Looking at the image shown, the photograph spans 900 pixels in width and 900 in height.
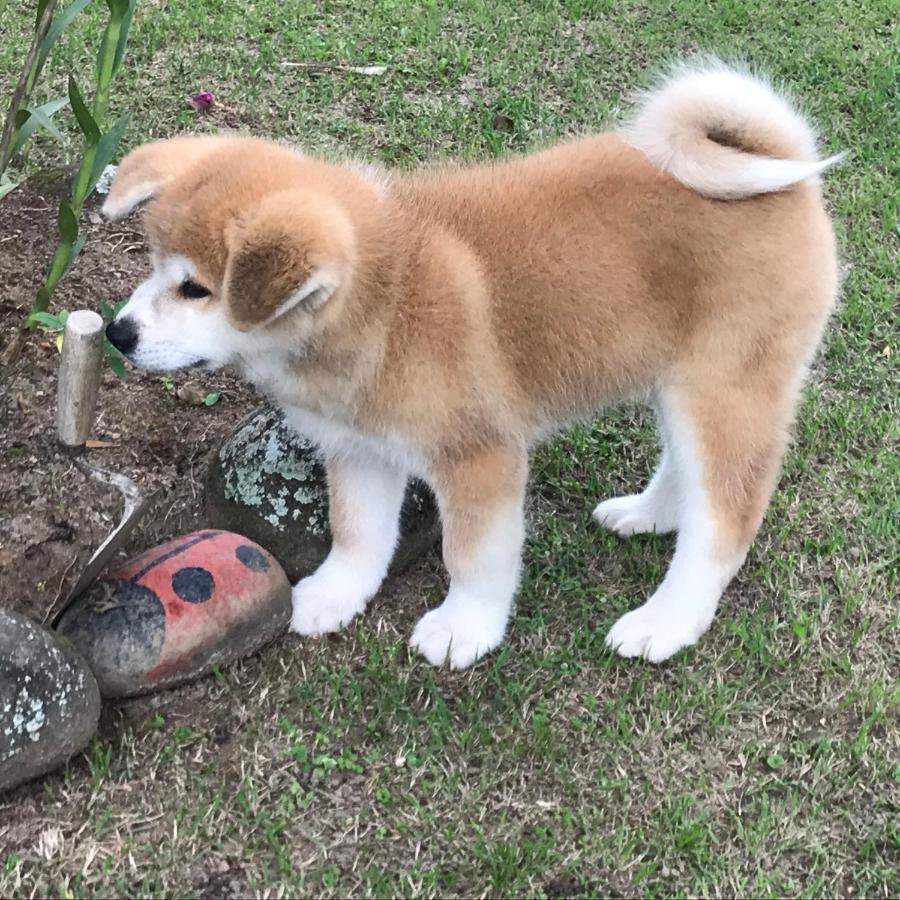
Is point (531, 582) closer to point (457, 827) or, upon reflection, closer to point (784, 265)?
point (457, 827)

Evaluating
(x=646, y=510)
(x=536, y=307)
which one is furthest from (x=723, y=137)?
(x=646, y=510)

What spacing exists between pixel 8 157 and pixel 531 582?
181 centimetres

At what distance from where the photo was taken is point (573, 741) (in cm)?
264

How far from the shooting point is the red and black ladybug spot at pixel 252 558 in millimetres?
2725

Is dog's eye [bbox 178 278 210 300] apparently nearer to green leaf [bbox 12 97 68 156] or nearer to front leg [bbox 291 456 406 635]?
green leaf [bbox 12 97 68 156]

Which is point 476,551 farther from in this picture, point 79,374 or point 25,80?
point 25,80

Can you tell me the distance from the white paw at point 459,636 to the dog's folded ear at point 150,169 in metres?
1.30

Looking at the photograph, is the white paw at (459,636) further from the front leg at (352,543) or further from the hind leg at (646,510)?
the hind leg at (646,510)

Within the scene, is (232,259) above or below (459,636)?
above

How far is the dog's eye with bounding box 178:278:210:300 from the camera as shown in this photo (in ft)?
7.53

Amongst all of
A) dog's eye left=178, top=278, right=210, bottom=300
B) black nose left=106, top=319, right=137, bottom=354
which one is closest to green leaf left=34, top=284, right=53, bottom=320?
black nose left=106, top=319, right=137, bottom=354

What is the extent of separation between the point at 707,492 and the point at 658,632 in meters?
0.41

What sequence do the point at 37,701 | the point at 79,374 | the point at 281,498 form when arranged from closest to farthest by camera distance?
the point at 37,701, the point at 79,374, the point at 281,498

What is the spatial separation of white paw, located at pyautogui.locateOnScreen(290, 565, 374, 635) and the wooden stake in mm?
726
